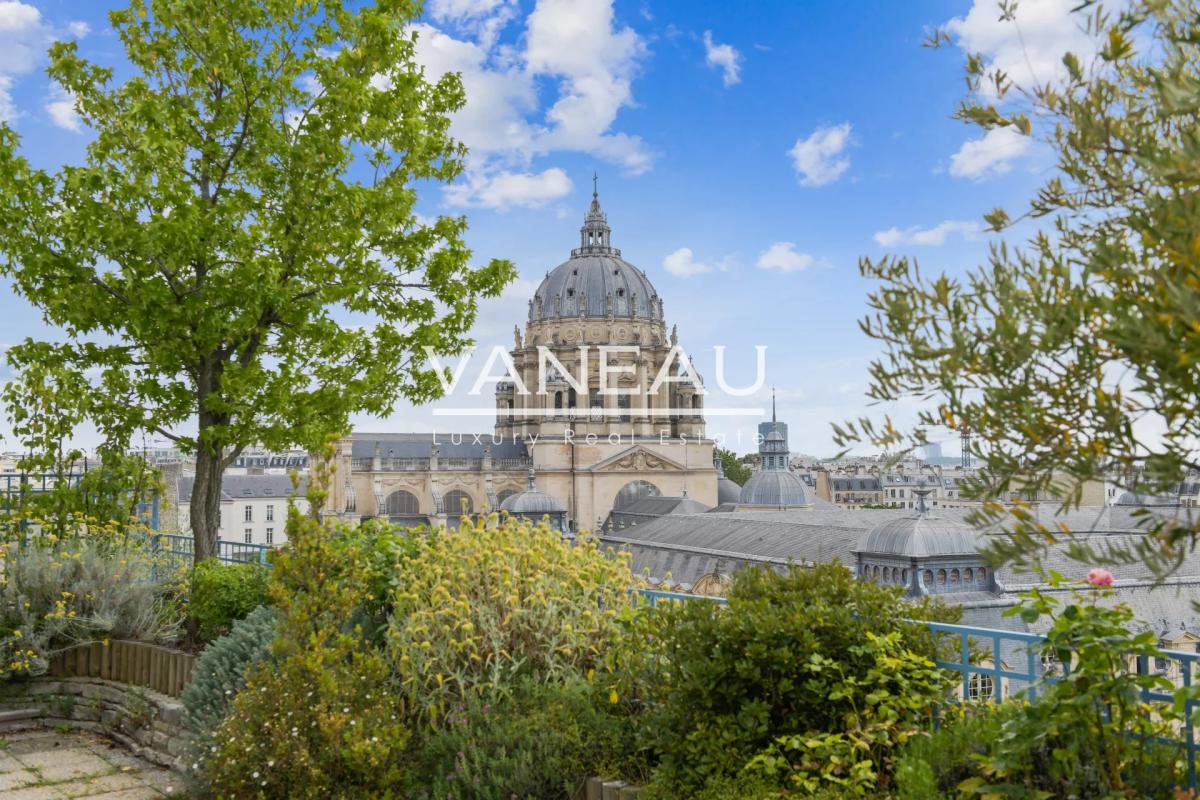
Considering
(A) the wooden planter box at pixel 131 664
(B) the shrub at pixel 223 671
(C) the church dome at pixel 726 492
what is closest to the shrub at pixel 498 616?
(B) the shrub at pixel 223 671

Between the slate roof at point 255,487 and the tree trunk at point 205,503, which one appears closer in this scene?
the tree trunk at point 205,503

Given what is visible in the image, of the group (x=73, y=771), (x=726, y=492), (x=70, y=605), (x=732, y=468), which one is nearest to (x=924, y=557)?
(x=70, y=605)

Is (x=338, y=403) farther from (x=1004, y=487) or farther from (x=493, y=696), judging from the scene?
(x=1004, y=487)

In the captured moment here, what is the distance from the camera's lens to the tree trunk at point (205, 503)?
9.73 meters

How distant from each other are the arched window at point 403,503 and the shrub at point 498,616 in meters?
70.9

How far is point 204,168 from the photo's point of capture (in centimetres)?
998

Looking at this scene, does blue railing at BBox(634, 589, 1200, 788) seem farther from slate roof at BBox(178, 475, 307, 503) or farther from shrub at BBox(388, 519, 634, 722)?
slate roof at BBox(178, 475, 307, 503)

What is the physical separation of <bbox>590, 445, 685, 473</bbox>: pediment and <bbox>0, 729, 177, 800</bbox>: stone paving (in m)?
68.2

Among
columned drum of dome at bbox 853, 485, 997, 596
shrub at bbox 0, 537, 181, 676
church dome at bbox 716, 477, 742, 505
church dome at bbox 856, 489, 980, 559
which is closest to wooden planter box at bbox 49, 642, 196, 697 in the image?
shrub at bbox 0, 537, 181, 676

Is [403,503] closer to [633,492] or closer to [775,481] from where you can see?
[633,492]

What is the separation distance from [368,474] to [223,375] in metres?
68.1

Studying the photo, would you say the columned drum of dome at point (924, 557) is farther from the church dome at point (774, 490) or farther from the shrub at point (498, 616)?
the church dome at point (774, 490)

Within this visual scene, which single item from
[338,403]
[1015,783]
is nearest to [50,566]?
[338,403]

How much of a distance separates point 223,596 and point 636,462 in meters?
69.2
